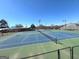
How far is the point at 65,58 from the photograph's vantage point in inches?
396

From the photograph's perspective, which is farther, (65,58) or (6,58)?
(6,58)

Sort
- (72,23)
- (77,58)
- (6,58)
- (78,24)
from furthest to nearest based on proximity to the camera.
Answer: (72,23)
(78,24)
(6,58)
(77,58)

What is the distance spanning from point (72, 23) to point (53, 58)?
4452 inches

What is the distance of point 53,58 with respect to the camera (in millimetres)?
10336

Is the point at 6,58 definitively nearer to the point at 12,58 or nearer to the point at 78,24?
the point at 12,58

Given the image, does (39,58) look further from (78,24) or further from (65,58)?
(78,24)

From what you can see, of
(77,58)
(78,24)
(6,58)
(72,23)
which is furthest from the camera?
(72,23)

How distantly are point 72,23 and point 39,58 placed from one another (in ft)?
372

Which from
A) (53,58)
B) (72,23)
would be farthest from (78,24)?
(53,58)

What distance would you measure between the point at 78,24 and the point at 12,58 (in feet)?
346

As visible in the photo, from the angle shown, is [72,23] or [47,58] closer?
[47,58]

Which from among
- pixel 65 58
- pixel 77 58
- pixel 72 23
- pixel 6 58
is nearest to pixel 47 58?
pixel 65 58

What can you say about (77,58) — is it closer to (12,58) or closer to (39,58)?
(39,58)

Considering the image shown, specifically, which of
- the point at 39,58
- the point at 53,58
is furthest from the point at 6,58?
the point at 53,58
